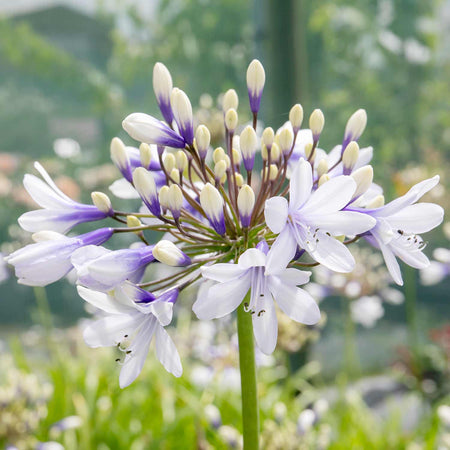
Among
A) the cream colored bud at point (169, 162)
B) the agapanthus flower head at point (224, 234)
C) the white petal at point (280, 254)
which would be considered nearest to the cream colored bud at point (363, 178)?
the agapanthus flower head at point (224, 234)

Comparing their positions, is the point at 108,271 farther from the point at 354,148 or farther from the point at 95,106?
the point at 95,106

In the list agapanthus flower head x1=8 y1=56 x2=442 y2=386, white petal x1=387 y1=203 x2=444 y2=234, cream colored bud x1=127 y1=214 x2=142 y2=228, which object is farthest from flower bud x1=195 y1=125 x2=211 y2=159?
white petal x1=387 y1=203 x2=444 y2=234

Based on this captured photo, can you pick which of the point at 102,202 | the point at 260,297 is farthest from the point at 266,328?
the point at 102,202

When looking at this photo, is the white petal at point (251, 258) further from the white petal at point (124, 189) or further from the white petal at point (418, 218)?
the white petal at point (124, 189)

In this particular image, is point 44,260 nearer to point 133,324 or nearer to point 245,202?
point 133,324

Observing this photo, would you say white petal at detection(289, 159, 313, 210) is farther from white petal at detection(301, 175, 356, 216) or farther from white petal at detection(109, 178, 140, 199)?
white petal at detection(109, 178, 140, 199)
